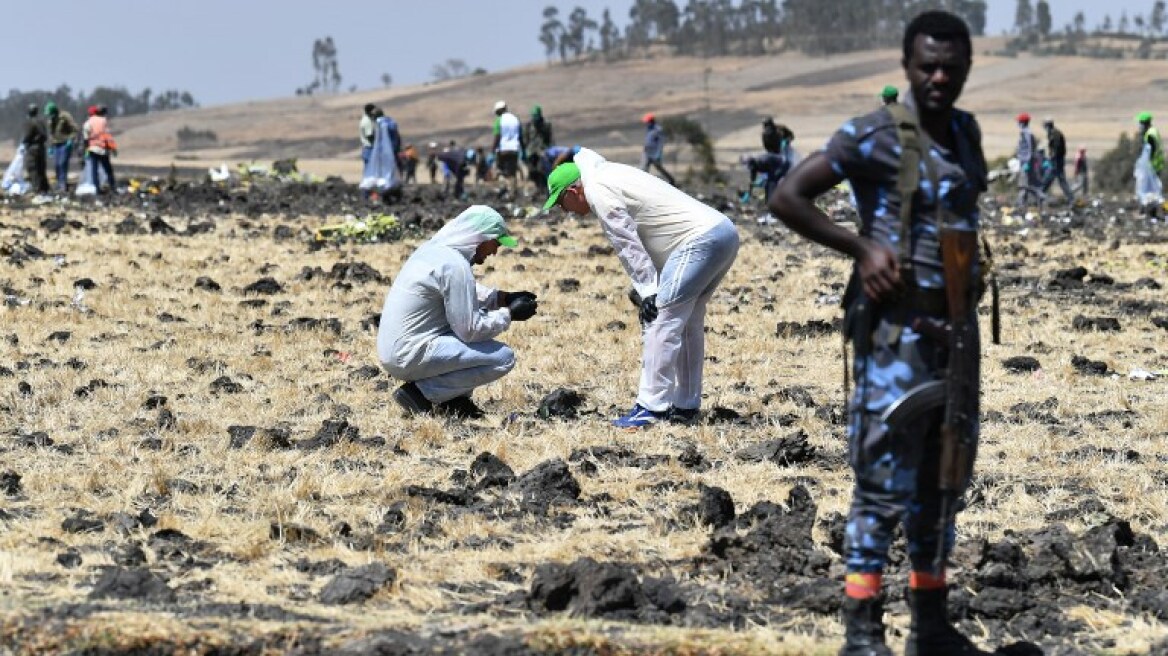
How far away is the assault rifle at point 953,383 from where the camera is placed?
4648 mm

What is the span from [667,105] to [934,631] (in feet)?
387

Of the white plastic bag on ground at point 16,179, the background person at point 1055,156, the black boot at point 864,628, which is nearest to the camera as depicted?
the black boot at point 864,628

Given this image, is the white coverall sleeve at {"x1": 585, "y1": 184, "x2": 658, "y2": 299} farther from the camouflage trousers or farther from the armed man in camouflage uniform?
the camouflage trousers

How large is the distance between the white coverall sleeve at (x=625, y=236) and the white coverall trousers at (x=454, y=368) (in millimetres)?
901

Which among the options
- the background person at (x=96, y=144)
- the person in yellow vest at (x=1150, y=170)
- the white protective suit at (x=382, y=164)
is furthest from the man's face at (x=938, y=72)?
the background person at (x=96, y=144)

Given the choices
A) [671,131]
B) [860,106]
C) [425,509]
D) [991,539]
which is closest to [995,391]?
[991,539]

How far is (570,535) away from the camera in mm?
6852

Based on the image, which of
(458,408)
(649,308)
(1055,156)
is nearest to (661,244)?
(649,308)

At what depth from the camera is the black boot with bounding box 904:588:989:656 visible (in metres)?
4.86

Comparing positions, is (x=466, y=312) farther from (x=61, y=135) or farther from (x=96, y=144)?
(x=61, y=135)

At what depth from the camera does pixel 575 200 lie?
29.7 feet

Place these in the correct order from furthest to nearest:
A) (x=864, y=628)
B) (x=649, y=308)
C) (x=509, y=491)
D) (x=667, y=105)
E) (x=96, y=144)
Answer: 1. (x=667, y=105)
2. (x=96, y=144)
3. (x=649, y=308)
4. (x=509, y=491)
5. (x=864, y=628)

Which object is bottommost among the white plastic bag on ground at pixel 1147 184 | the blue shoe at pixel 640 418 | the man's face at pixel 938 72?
the white plastic bag on ground at pixel 1147 184

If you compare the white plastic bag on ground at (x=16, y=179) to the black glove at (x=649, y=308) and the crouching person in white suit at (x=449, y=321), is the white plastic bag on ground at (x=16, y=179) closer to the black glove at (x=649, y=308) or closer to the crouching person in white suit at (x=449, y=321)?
the crouching person in white suit at (x=449, y=321)
